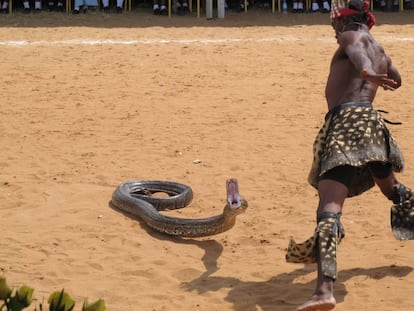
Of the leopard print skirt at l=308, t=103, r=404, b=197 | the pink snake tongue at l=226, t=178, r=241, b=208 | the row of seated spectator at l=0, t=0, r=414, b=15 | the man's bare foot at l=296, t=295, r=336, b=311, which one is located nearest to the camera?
the man's bare foot at l=296, t=295, r=336, b=311

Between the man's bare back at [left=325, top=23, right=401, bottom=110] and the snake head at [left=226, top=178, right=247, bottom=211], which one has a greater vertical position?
the man's bare back at [left=325, top=23, right=401, bottom=110]

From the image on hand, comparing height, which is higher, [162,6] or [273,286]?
[162,6]

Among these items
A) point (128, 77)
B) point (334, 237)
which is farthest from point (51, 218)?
point (128, 77)

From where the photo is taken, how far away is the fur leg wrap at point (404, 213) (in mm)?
6266

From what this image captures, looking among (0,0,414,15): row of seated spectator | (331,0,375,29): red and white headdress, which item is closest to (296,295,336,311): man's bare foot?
(331,0,375,29): red and white headdress

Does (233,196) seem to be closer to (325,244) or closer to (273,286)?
(273,286)

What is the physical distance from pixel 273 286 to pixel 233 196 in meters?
0.72

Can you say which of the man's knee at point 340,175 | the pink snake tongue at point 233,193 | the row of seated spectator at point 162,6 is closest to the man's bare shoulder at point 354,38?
the man's knee at point 340,175

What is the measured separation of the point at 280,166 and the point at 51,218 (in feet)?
9.28

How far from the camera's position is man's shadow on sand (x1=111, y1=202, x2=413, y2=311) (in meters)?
6.12

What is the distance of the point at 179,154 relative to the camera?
10.5m

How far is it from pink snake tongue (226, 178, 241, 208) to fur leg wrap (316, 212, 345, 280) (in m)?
1.07

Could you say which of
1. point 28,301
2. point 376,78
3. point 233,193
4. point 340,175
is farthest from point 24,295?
point 233,193

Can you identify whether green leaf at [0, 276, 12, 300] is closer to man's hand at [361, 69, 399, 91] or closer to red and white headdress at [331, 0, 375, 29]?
man's hand at [361, 69, 399, 91]
